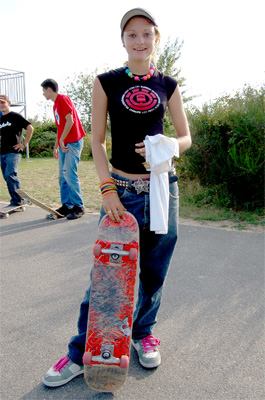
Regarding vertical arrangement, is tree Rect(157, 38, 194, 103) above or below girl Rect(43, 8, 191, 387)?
above

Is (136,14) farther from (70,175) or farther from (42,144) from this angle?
(42,144)

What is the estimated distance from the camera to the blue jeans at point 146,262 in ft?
6.90

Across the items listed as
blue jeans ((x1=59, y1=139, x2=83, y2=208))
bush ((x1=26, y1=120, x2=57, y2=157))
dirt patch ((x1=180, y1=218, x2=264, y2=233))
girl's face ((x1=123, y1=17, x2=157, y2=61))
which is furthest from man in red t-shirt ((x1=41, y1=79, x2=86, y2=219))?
bush ((x1=26, y1=120, x2=57, y2=157))

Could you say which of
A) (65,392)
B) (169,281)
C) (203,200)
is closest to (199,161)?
(203,200)

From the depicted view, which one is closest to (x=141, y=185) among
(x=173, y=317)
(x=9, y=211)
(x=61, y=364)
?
(x=61, y=364)

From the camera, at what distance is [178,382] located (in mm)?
2135

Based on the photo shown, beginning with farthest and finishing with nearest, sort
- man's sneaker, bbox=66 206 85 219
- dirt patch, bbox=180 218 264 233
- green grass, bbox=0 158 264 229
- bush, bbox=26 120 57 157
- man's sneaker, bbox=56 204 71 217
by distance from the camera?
bush, bbox=26 120 57 157 < man's sneaker, bbox=56 204 71 217 < man's sneaker, bbox=66 206 85 219 < green grass, bbox=0 158 264 229 < dirt patch, bbox=180 218 264 233

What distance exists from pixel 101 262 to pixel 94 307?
10.0 inches

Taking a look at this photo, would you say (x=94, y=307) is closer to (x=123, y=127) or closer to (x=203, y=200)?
(x=123, y=127)

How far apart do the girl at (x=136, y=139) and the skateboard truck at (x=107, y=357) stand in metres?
0.28

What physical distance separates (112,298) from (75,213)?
4153 millimetres

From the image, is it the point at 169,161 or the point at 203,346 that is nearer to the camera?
the point at 169,161

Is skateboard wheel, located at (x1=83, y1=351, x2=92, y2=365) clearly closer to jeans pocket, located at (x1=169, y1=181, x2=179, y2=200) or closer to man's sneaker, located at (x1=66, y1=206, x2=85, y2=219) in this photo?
jeans pocket, located at (x1=169, y1=181, x2=179, y2=200)

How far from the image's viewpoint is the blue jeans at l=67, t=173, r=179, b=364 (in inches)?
82.8
